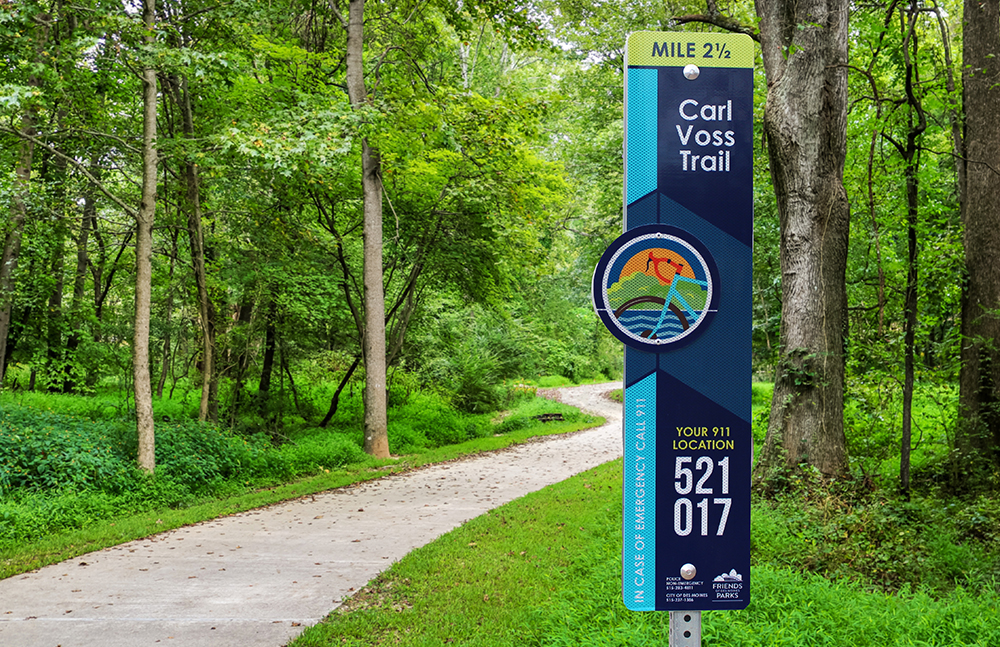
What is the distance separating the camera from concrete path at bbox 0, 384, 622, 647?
4676 millimetres

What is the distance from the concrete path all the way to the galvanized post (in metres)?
3.19

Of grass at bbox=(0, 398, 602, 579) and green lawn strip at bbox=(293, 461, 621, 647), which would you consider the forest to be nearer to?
grass at bbox=(0, 398, 602, 579)

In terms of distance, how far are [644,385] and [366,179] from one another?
40.6 ft

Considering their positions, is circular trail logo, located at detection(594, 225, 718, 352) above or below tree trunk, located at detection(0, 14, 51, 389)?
below

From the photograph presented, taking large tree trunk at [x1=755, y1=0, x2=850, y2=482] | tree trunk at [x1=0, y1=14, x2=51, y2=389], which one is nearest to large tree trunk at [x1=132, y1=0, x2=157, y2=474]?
tree trunk at [x1=0, y1=14, x2=51, y2=389]

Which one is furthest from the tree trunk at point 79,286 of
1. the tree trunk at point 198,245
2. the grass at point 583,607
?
the grass at point 583,607

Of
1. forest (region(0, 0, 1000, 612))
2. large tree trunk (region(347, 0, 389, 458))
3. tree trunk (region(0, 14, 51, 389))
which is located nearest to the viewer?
forest (region(0, 0, 1000, 612))

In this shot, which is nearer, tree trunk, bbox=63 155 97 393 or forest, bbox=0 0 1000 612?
forest, bbox=0 0 1000 612

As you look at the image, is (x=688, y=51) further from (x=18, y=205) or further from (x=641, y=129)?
(x=18, y=205)

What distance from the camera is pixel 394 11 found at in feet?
52.0

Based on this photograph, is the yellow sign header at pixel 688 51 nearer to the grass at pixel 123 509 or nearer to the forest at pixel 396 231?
the forest at pixel 396 231

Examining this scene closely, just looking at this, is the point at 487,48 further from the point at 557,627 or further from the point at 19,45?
the point at 557,627

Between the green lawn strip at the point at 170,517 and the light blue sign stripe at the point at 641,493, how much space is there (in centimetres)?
631

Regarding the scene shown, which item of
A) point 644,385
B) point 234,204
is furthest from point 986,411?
point 234,204
